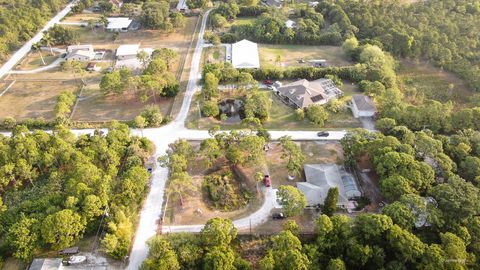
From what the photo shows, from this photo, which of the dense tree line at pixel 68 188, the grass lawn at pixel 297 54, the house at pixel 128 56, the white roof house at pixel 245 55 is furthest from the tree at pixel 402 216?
the house at pixel 128 56

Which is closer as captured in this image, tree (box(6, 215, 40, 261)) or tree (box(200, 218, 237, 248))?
tree (box(6, 215, 40, 261))

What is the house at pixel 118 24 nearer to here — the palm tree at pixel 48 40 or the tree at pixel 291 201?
the palm tree at pixel 48 40

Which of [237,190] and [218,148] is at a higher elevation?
[218,148]

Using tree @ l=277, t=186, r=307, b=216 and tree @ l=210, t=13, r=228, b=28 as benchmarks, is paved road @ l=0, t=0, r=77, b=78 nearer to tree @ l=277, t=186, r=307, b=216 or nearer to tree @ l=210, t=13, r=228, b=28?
tree @ l=210, t=13, r=228, b=28

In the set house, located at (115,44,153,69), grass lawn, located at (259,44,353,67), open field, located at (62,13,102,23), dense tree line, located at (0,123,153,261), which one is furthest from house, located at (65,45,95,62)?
grass lawn, located at (259,44,353,67)

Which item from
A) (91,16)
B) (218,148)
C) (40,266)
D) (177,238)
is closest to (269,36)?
(218,148)

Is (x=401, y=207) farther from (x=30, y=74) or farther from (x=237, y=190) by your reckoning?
(x=30, y=74)
